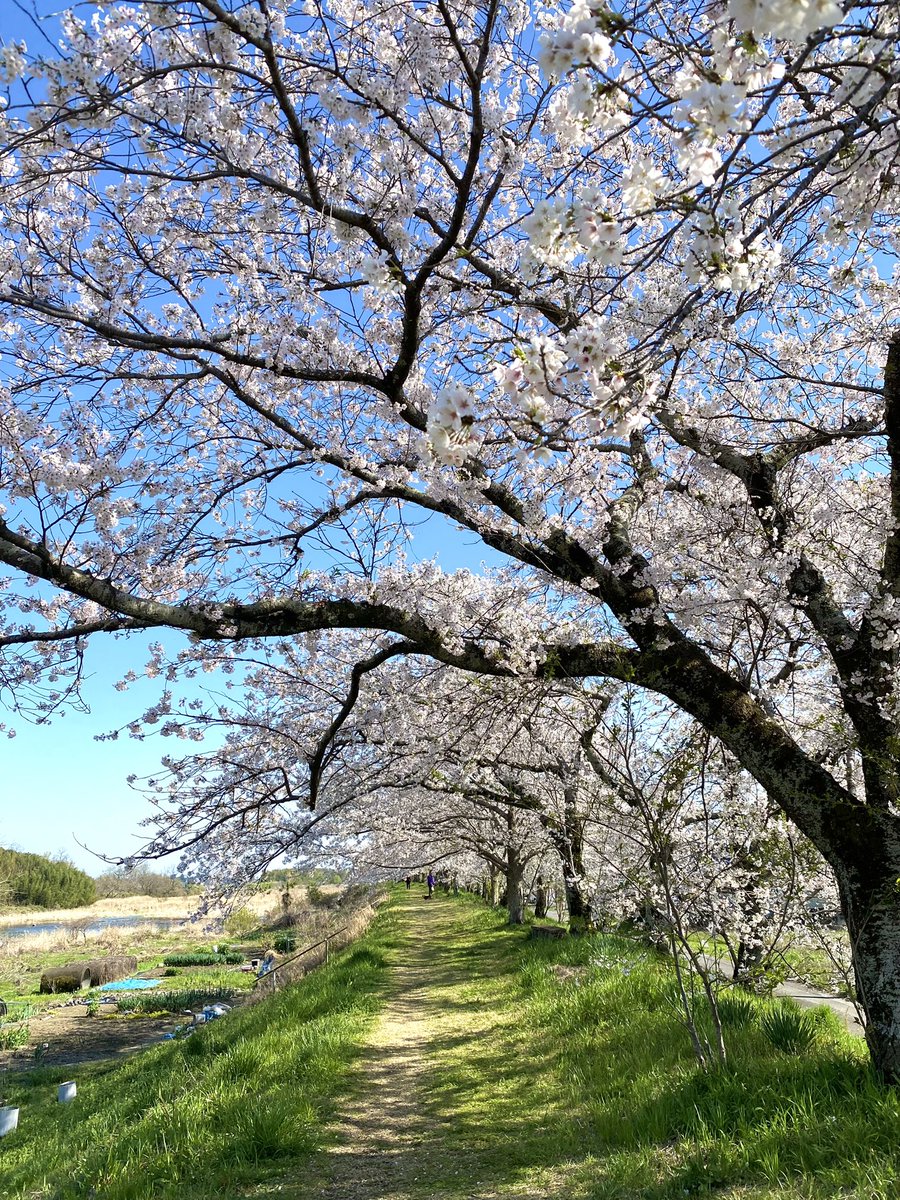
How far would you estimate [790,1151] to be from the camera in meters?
3.47

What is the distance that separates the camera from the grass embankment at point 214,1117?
443 cm

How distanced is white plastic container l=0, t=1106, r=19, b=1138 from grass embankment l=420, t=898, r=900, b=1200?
271 inches

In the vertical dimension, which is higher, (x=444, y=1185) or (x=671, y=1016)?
(x=671, y=1016)

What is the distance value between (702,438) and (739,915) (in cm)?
589

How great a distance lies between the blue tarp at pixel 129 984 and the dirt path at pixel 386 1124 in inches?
798

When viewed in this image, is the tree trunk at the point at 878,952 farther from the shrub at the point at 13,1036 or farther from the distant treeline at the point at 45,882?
the distant treeline at the point at 45,882

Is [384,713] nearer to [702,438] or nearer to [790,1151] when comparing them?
[702,438]

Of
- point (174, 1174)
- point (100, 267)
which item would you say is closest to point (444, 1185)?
point (174, 1174)

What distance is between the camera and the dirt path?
436cm

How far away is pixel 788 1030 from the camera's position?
4.98 metres

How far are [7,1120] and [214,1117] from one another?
757cm

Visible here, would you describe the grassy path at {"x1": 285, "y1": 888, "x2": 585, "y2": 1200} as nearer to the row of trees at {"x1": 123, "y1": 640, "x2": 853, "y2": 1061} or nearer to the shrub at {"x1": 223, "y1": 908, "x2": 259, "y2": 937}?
the row of trees at {"x1": 123, "y1": 640, "x2": 853, "y2": 1061}

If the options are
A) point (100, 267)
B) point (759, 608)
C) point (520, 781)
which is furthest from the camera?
point (520, 781)

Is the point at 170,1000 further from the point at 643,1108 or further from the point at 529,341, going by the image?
the point at 529,341
